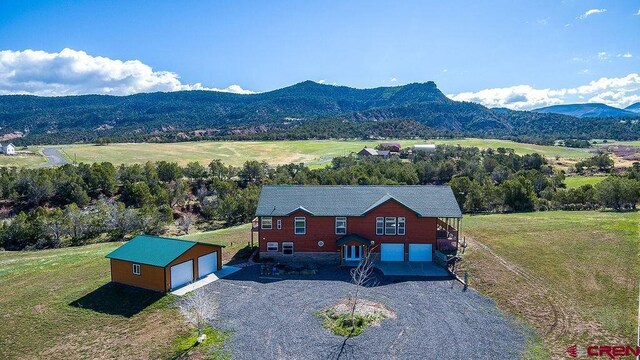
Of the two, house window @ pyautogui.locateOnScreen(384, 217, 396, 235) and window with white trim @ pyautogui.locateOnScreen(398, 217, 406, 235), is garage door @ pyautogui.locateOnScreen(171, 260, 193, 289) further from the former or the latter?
window with white trim @ pyautogui.locateOnScreen(398, 217, 406, 235)

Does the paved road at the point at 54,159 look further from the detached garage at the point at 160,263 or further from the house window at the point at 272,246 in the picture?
the house window at the point at 272,246

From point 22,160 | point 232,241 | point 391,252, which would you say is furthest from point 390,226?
point 22,160

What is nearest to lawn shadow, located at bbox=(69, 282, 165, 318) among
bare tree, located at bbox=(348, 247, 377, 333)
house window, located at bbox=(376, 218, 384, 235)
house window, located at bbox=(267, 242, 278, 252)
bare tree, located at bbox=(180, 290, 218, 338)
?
bare tree, located at bbox=(180, 290, 218, 338)

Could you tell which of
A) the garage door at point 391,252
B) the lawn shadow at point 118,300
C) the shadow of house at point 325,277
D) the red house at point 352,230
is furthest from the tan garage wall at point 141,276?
the garage door at point 391,252

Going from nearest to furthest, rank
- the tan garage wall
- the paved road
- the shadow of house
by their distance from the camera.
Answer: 1. the tan garage wall
2. the shadow of house
3. the paved road

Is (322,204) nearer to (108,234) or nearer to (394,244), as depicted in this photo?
(394,244)

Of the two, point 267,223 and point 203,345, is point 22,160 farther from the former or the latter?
point 203,345

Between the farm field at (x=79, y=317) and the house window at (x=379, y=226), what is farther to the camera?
the house window at (x=379, y=226)
